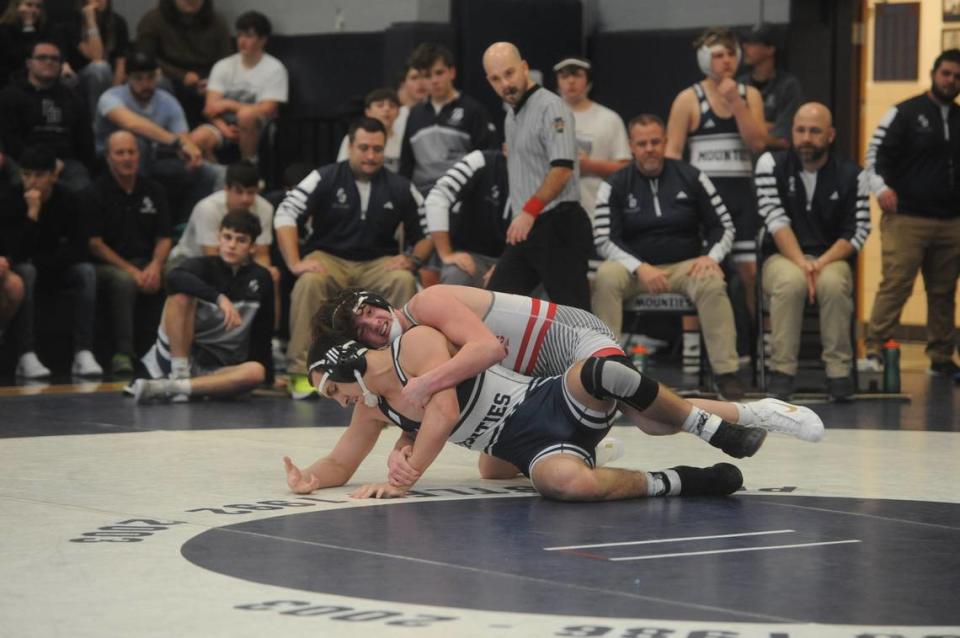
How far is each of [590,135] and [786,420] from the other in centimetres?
479

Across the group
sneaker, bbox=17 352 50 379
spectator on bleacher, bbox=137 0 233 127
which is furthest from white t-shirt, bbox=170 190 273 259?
spectator on bleacher, bbox=137 0 233 127

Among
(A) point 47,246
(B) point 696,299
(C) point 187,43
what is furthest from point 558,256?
(C) point 187,43

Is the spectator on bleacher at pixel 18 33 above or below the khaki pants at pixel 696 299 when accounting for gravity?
above

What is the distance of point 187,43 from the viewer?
12273mm

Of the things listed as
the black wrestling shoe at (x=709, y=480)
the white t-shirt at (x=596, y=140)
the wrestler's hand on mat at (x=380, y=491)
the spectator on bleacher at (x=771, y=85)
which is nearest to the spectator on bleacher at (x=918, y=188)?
the spectator on bleacher at (x=771, y=85)

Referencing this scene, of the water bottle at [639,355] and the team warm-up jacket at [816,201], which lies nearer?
the team warm-up jacket at [816,201]

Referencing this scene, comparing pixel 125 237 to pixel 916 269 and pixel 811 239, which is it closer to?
pixel 811 239

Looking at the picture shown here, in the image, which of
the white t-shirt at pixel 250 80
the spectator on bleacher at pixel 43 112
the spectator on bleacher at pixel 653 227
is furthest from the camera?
the white t-shirt at pixel 250 80

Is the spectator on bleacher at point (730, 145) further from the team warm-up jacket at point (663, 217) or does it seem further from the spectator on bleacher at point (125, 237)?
the spectator on bleacher at point (125, 237)

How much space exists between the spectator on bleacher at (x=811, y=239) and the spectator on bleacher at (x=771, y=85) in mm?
1189

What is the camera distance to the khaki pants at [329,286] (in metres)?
8.62

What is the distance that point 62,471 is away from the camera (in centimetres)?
571

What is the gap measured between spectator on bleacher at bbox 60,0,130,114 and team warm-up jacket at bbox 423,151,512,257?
3477 millimetres

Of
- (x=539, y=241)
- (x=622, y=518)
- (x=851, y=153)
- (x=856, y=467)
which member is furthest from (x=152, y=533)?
(x=851, y=153)
